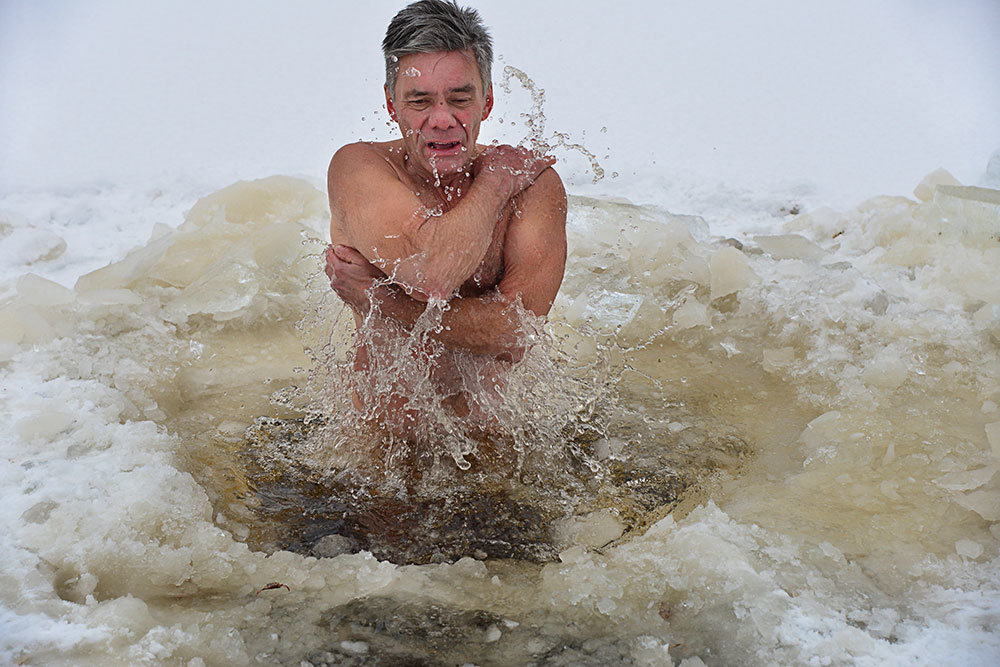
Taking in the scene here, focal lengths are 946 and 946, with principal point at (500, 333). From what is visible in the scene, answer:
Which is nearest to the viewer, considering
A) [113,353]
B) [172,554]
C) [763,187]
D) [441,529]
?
[172,554]

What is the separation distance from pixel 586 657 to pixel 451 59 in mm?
1451

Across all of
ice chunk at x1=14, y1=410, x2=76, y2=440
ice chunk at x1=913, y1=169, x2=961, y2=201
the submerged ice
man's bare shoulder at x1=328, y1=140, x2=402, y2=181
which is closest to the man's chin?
man's bare shoulder at x1=328, y1=140, x2=402, y2=181

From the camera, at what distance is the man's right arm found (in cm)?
225

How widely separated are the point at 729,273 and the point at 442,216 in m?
1.61

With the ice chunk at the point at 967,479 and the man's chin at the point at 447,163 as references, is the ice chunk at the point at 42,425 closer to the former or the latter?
the man's chin at the point at 447,163

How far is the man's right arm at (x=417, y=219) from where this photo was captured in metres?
2.25

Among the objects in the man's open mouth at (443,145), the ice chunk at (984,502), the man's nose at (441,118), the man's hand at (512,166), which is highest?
the man's nose at (441,118)

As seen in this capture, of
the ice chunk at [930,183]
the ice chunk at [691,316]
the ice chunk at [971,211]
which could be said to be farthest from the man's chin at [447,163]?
the ice chunk at [930,183]

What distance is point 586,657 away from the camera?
1.76 meters

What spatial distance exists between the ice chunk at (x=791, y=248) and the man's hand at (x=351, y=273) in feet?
6.66

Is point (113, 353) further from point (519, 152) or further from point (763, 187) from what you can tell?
point (763, 187)

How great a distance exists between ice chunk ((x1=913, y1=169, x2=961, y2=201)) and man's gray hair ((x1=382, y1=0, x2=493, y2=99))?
256 centimetres

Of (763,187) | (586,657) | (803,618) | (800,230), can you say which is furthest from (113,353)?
(763,187)

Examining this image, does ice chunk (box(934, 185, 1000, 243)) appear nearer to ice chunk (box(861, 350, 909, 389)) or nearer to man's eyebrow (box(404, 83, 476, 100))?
ice chunk (box(861, 350, 909, 389))
